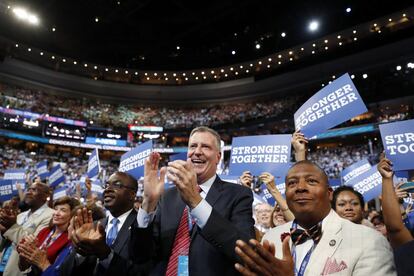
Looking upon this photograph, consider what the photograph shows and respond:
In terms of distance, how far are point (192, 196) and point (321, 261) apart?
747mm

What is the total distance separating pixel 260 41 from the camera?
3053 cm

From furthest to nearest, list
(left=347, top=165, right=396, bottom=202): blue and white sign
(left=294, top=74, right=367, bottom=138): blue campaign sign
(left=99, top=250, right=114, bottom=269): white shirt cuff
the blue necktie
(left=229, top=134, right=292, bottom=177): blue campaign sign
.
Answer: (left=347, top=165, right=396, bottom=202): blue and white sign
(left=229, top=134, right=292, bottom=177): blue campaign sign
(left=294, top=74, right=367, bottom=138): blue campaign sign
the blue necktie
(left=99, top=250, right=114, bottom=269): white shirt cuff

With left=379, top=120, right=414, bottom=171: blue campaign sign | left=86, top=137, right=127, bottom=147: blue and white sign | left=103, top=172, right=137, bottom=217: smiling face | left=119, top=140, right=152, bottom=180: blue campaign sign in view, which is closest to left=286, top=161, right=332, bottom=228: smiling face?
left=103, top=172, right=137, bottom=217: smiling face

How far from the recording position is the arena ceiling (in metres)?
25.4

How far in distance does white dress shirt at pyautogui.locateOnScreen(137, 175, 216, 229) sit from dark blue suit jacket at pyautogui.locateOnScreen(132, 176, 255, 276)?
0.08 ft

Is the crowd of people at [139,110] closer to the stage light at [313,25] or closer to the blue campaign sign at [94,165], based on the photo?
the stage light at [313,25]

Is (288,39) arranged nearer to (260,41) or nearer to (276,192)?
(260,41)

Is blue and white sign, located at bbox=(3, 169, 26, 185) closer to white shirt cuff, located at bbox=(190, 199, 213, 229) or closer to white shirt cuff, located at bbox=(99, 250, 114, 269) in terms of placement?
white shirt cuff, located at bbox=(99, 250, 114, 269)

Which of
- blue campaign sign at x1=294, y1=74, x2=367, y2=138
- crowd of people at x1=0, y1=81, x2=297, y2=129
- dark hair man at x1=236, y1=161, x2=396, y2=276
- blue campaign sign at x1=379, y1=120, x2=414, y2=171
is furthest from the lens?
crowd of people at x1=0, y1=81, x2=297, y2=129

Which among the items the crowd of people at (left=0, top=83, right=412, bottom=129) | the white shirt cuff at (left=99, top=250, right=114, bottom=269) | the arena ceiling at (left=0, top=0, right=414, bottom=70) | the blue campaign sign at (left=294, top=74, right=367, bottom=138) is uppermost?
the arena ceiling at (left=0, top=0, right=414, bottom=70)

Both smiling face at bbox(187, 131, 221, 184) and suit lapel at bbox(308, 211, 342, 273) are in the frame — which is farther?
smiling face at bbox(187, 131, 221, 184)

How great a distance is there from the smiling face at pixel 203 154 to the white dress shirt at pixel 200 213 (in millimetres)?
51

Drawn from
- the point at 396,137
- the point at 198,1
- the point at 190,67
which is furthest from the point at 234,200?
the point at 190,67

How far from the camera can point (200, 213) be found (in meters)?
1.69
